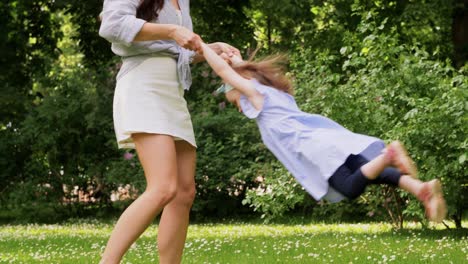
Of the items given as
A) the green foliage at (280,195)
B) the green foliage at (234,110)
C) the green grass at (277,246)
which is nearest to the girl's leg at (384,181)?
the green grass at (277,246)

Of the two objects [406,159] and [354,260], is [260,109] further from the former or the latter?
[354,260]

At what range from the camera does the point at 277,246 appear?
25.5 ft

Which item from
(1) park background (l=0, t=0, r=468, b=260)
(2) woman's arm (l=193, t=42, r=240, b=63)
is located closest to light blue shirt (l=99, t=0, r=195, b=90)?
(2) woman's arm (l=193, t=42, r=240, b=63)

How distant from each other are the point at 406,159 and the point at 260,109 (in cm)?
82

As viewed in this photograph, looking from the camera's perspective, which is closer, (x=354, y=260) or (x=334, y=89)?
(x=354, y=260)

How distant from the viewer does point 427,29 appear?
16062 millimetres

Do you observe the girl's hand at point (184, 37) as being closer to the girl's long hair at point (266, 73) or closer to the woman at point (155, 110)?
the woman at point (155, 110)

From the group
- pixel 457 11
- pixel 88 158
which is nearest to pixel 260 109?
pixel 88 158

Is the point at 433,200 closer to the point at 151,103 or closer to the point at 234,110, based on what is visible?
the point at 151,103

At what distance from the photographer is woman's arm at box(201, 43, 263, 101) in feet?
14.9

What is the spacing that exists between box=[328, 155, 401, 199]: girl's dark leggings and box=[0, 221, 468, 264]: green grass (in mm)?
2254

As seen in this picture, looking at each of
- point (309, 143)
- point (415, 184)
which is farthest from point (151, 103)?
point (415, 184)

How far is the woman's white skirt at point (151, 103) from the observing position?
454cm

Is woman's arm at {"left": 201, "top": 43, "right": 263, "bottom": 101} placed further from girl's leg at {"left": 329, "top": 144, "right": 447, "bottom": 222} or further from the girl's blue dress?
girl's leg at {"left": 329, "top": 144, "right": 447, "bottom": 222}
